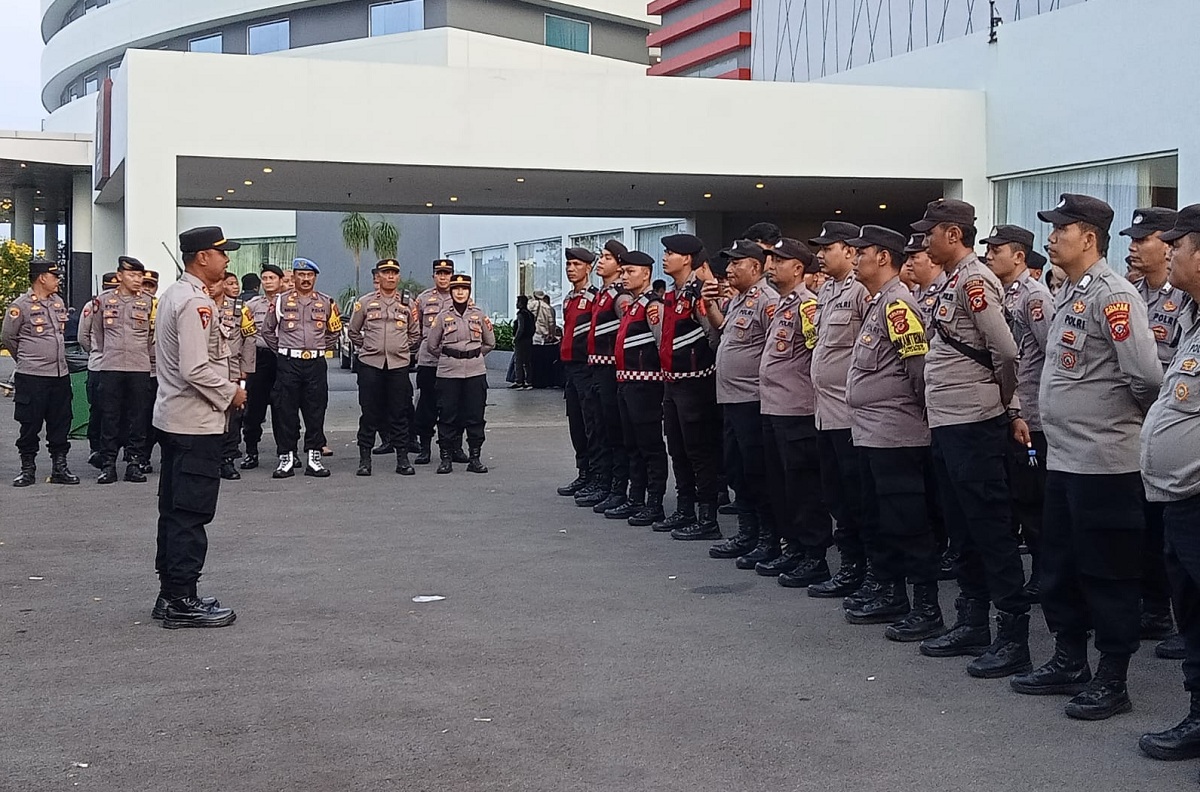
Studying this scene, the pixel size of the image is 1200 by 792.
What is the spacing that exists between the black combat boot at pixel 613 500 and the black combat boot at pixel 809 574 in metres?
2.89

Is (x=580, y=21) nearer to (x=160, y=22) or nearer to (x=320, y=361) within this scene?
(x=160, y=22)

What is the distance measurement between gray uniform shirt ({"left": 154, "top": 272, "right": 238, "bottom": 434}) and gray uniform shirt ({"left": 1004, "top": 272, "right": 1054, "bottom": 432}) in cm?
405

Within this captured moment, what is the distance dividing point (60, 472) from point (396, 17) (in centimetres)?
3145

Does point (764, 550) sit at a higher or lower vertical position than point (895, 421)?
lower

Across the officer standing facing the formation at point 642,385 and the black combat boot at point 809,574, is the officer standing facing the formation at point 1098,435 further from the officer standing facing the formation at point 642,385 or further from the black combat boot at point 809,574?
the officer standing facing the formation at point 642,385

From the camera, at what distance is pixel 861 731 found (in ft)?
16.4

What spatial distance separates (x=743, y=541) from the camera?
28.1 ft

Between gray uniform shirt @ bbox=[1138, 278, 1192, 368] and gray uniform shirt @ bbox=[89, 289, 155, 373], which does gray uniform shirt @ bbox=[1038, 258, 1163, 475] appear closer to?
gray uniform shirt @ bbox=[1138, 278, 1192, 368]

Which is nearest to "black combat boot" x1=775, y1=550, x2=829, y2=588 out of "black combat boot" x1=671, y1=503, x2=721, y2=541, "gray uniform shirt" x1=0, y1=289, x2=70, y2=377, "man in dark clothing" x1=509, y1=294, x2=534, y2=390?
"black combat boot" x1=671, y1=503, x2=721, y2=541

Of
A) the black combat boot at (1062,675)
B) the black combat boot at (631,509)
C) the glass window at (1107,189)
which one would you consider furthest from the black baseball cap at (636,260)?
the glass window at (1107,189)

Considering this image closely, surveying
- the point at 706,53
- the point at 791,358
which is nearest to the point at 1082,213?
the point at 791,358

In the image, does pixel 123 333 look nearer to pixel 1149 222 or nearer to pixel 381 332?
pixel 381 332

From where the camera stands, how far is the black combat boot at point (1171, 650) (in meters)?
6.00

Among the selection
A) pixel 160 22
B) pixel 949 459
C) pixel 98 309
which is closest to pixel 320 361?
pixel 98 309
